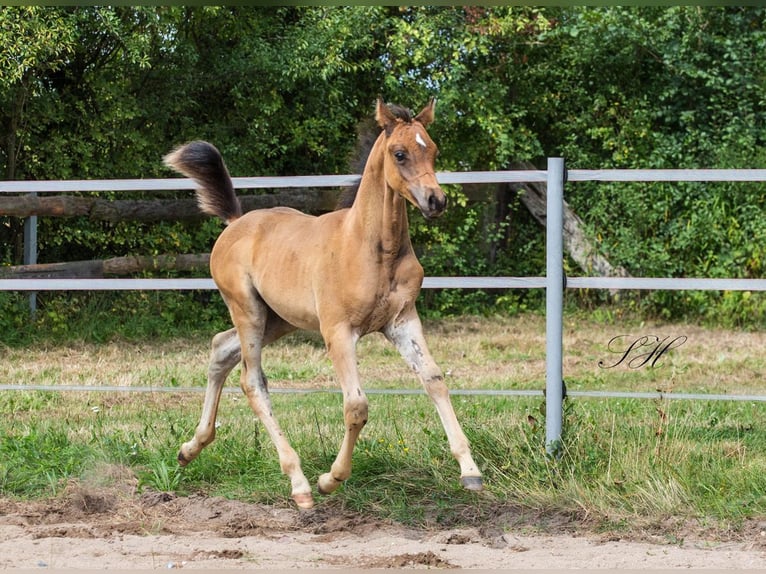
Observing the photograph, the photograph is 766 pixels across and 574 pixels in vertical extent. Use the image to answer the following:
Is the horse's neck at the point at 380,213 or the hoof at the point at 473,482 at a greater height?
the horse's neck at the point at 380,213

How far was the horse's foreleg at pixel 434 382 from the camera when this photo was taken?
4348 millimetres

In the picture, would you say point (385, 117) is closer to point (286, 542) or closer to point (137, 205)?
point (286, 542)

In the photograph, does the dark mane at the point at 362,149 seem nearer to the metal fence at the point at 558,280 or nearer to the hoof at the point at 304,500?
the metal fence at the point at 558,280

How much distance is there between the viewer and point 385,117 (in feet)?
14.5

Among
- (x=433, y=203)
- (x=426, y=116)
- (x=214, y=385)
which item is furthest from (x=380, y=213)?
(x=214, y=385)

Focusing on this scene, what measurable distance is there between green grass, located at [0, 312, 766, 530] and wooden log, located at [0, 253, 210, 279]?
198cm

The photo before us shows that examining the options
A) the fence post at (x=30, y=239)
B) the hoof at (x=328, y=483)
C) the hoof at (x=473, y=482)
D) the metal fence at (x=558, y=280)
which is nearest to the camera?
the hoof at (x=473, y=482)

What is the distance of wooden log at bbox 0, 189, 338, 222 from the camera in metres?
9.99

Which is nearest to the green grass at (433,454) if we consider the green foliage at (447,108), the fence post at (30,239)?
the fence post at (30,239)

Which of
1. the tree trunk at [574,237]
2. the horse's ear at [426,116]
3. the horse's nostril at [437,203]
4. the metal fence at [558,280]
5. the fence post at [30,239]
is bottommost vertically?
the tree trunk at [574,237]

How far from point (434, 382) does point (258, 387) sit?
1.02 m

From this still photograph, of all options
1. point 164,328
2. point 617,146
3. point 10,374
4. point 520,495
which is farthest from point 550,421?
point 617,146

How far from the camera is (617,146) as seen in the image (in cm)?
1281

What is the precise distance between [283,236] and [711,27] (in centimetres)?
902
